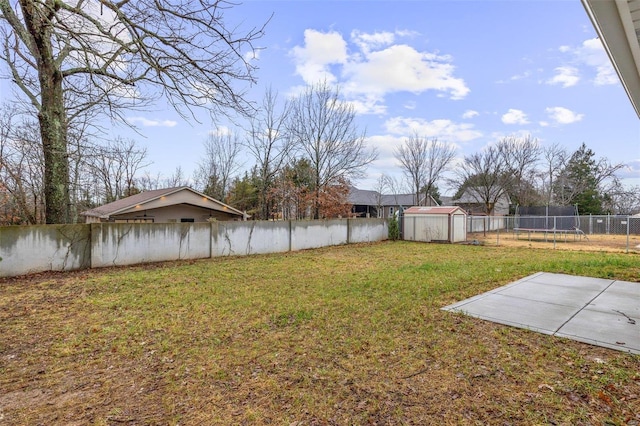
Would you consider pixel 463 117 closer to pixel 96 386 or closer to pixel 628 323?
pixel 628 323

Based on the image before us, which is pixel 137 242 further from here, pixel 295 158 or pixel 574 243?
pixel 574 243

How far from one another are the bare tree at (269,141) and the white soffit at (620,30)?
17.7m

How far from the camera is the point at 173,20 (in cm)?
467

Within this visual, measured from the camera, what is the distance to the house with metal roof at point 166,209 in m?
14.1

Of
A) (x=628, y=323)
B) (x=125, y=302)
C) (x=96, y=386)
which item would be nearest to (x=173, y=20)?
(x=125, y=302)

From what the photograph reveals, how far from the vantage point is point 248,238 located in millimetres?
10656

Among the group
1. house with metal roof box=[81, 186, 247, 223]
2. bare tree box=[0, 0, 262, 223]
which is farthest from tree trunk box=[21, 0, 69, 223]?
house with metal roof box=[81, 186, 247, 223]

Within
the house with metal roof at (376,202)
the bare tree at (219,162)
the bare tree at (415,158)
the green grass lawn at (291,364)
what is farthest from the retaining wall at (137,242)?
the house with metal roof at (376,202)

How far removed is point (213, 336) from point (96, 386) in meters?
1.18

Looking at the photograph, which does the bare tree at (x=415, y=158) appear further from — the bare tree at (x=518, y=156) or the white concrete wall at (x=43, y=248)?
the white concrete wall at (x=43, y=248)

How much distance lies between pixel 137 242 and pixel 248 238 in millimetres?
3332

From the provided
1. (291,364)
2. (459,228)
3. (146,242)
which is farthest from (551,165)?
(291,364)

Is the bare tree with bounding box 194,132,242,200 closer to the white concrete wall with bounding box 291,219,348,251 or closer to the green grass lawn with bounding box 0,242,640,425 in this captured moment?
the white concrete wall with bounding box 291,219,348,251

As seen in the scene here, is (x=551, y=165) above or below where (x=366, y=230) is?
above
